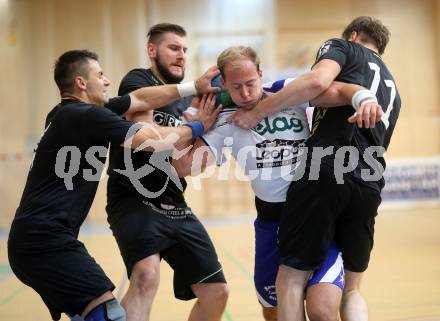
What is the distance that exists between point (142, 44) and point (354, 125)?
1061 centimetres

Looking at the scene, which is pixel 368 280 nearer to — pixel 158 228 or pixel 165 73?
pixel 158 228

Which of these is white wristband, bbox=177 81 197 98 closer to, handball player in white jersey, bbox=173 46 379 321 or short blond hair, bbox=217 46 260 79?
handball player in white jersey, bbox=173 46 379 321

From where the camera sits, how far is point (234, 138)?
3.43 metres

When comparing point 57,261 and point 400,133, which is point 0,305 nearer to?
point 57,261

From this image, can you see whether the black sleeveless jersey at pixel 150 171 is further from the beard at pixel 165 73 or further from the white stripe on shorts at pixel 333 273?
the white stripe on shorts at pixel 333 273

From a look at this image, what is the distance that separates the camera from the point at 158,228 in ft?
11.8

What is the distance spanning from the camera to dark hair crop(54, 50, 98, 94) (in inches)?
132

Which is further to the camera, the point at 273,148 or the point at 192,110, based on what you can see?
the point at 192,110

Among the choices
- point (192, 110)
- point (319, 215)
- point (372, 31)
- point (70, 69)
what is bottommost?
point (319, 215)

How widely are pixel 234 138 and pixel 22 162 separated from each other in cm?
1028

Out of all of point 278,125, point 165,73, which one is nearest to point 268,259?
point 278,125

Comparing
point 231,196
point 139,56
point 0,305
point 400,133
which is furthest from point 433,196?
point 0,305

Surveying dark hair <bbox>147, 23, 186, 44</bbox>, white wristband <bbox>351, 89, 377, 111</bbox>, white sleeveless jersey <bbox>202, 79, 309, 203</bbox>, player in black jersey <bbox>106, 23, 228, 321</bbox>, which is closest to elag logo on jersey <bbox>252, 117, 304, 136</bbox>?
white sleeveless jersey <bbox>202, 79, 309, 203</bbox>

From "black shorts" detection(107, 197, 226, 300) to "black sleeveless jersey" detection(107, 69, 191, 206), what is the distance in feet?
0.22
